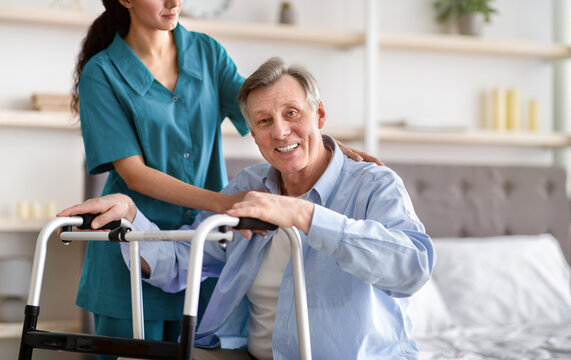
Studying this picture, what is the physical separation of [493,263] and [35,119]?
214 centimetres

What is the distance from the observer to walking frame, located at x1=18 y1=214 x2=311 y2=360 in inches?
46.4

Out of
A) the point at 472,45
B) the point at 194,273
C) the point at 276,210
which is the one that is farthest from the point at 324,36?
the point at 194,273

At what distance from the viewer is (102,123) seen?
179cm

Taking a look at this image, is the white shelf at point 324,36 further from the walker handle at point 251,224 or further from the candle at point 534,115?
the walker handle at point 251,224

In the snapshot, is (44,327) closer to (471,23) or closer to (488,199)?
(488,199)

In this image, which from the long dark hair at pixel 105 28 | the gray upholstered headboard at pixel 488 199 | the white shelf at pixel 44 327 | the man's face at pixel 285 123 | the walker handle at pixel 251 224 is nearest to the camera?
the walker handle at pixel 251 224

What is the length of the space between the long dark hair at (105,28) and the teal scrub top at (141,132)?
2.5 inches

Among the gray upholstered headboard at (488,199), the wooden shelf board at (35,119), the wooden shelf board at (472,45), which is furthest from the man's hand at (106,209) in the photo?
the wooden shelf board at (472,45)

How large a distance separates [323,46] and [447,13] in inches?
27.9

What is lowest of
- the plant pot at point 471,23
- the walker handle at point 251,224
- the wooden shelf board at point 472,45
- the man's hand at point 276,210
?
the walker handle at point 251,224

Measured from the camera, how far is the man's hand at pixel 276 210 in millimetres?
1282

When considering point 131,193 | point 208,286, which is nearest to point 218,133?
point 131,193

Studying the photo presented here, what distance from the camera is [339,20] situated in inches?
142

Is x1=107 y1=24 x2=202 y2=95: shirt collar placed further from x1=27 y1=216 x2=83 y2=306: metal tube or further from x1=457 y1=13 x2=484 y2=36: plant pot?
x1=457 y1=13 x2=484 y2=36: plant pot
